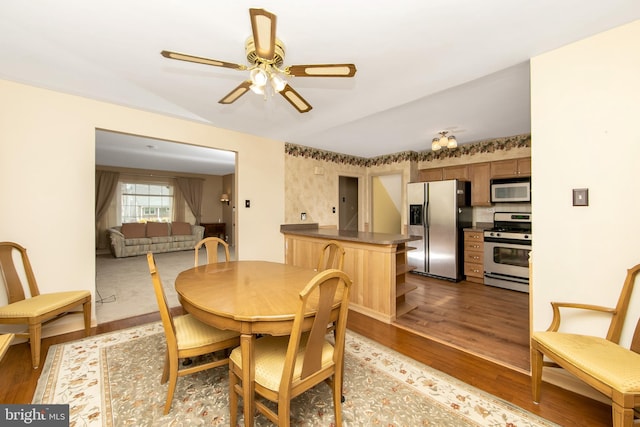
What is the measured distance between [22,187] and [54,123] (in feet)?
2.16

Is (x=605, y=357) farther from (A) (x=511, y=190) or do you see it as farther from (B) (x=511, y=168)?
(B) (x=511, y=168)

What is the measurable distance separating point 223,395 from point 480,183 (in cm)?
468

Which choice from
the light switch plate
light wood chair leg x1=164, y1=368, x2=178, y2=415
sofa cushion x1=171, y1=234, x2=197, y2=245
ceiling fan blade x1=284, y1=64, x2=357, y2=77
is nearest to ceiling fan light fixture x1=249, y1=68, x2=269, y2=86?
ceiling fan blade x1=284, y1=64, x2=357, y2=77

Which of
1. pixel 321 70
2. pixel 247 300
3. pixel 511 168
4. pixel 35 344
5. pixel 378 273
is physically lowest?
pixel 35 344

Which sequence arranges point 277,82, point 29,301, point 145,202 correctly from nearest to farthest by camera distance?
point 277,82, point 29,301, point 145,202

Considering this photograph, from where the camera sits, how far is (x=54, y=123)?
247 centimetres

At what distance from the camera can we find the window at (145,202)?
7.71m

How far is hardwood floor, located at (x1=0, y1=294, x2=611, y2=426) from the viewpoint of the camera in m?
1.54

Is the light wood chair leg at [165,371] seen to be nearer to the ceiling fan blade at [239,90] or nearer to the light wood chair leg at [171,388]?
the light wood chair leg at [171,388]

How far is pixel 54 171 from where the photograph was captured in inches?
97.4

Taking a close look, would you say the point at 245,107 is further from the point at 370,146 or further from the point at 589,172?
the point at 589,172

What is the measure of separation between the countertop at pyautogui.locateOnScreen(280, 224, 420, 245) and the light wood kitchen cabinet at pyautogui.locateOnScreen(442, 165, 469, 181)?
1.86 meters

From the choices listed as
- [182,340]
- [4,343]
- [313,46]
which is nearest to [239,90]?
[313,46]

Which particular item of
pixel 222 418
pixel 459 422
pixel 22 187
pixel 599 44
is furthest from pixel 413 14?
pixel 22 187
